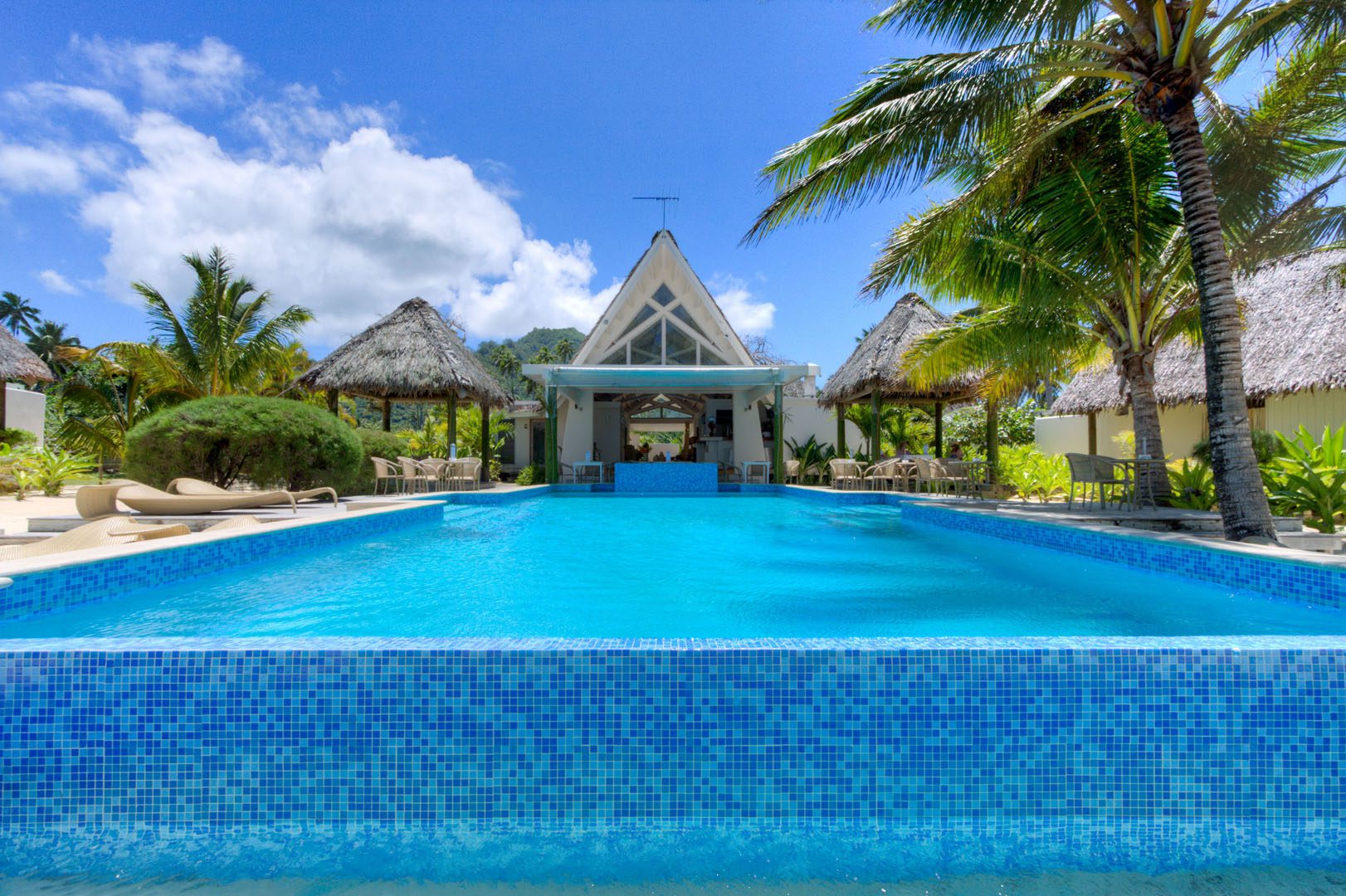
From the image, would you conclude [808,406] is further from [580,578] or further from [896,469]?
[580,578]

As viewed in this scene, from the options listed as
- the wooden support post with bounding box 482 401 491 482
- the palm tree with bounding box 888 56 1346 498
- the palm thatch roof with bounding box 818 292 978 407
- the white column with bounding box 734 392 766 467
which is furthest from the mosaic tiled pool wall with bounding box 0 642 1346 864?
the white column with bounding box 734 392 766 467

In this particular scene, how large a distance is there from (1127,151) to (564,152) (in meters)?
13.2

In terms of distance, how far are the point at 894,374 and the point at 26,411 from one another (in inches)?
873

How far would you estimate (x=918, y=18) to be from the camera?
632 centimetres

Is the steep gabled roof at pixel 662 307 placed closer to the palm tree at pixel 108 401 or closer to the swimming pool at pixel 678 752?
the palm tree at pixel 108 401

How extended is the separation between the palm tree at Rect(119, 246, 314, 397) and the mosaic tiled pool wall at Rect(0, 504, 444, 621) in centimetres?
1180

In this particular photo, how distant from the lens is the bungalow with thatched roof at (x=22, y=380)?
14.0 m

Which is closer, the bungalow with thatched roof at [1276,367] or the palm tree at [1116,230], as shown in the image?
the palm tree at [1116,230]

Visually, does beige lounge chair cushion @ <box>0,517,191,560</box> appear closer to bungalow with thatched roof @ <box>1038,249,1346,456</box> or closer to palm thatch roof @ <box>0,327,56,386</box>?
bungalow with thatched roof @ <box>1038,249,1346,456</box>

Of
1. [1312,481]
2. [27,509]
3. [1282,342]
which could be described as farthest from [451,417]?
[1282,342]

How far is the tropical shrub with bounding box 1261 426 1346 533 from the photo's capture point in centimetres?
619

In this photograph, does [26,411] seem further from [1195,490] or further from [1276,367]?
[1276,367]

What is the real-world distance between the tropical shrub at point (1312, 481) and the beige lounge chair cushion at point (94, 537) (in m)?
10.4

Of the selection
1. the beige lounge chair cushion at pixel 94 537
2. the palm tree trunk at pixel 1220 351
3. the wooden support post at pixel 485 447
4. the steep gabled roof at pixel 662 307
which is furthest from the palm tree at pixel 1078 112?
the wooden support post at pixel 485 447
